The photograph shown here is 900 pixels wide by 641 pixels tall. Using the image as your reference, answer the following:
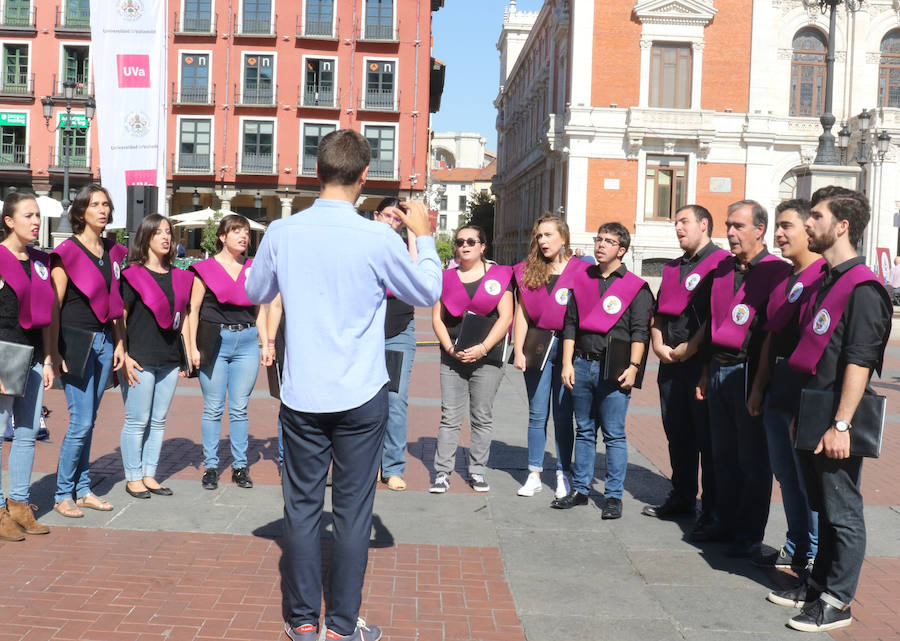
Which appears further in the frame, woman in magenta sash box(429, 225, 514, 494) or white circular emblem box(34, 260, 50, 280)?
woman in magenta sash box(429, 225, 514, 494)

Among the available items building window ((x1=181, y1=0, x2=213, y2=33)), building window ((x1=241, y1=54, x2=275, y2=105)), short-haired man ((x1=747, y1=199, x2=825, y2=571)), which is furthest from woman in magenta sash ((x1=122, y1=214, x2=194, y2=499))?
building window ((x1=181, y1=0, x2=213, y2=33))

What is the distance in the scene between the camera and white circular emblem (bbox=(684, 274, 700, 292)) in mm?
5332

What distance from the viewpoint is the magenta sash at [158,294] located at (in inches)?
222

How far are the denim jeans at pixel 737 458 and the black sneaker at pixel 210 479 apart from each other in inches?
131

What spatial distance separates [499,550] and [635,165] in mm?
32220

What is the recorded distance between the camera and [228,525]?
17.2 ft

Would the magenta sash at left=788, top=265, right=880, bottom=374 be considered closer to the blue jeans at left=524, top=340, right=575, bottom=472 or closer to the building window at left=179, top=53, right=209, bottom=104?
the blue jeans at left=524, top=340, right=575, bottom=472

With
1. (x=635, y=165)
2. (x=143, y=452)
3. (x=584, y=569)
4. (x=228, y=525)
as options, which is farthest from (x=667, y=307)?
(x=635, y=165)

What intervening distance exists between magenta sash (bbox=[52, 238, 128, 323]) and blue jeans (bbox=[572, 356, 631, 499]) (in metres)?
2.98

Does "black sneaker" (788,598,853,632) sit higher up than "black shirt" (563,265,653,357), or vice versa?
"black shirt" (563,265,653,357)

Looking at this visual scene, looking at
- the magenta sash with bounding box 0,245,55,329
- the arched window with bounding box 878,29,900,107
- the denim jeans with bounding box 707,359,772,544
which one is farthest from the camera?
the arched window with bounding box 878,29,900,107

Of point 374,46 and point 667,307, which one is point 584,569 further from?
point 374,46

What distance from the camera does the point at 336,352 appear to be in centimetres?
343

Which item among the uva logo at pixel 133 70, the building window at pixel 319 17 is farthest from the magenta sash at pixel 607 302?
the building window at pixel 319 17
